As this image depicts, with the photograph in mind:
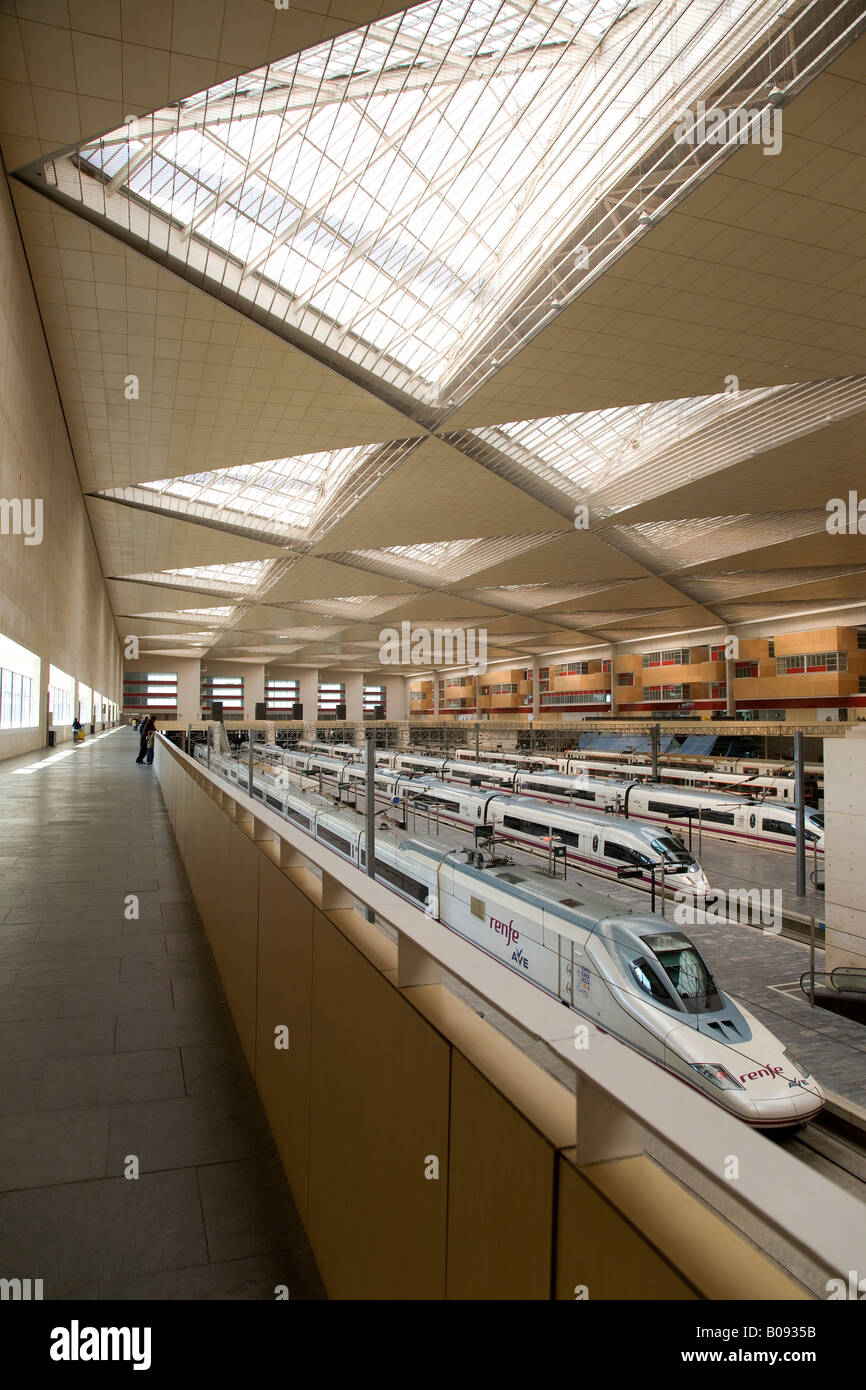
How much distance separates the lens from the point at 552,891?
887 centimetres

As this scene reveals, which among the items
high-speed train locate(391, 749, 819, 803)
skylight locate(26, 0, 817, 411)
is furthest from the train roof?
skylight locate(26, 0, 817, 411)

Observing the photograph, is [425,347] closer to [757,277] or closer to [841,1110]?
[757,277]

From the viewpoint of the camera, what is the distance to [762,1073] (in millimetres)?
6723

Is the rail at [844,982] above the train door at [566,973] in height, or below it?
below

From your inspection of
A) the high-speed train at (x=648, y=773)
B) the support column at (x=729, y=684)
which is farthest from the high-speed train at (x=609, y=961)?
the support column at (x=729, y=684)

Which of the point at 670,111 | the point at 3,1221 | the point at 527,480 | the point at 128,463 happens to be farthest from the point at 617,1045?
the point at 128,463

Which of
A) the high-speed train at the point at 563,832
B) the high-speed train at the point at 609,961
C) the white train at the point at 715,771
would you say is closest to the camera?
the high-speed train at the point at 609,961

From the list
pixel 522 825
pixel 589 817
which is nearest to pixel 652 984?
pixel 589 817

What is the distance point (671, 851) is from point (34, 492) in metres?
15.5

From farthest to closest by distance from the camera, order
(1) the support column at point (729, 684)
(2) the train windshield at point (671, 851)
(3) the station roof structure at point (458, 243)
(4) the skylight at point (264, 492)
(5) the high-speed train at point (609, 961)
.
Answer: (1) the support column at point (729, 684), (4) the skylight at point (264, 492), (2) the train windshield at point (671, 851), (3) the station roof structure at point (458, 243), (5) the high-speed train at point (609, 961)

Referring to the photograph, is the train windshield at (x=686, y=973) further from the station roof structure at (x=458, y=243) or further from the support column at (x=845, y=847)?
the station roof structure at (x=458, y=243)

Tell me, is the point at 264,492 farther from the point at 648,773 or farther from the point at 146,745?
the point at 648,773

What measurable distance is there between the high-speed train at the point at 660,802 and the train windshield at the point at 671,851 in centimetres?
325

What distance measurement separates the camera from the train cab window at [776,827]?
60.7ft
